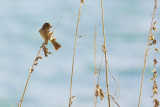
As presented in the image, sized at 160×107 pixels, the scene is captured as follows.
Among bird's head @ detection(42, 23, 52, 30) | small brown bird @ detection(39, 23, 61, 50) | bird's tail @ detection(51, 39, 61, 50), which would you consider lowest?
bird's tail @ detection(51, 39, 61, 50)

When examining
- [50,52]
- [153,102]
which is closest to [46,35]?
[50,52]

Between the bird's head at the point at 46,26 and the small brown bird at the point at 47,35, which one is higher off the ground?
the bird's head at the point at 46,26

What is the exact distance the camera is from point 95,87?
235 cm

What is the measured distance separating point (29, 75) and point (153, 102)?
1327mm

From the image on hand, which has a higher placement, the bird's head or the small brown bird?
the bird's head

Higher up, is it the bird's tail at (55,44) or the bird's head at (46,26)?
the bird's head at (46,26)

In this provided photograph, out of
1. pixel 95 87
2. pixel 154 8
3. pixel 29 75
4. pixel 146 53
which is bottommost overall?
pixel 29 75

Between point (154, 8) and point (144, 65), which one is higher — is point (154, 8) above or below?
above

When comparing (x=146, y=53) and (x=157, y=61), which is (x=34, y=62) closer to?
(x=146, y=53)

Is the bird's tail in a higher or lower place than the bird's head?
lower

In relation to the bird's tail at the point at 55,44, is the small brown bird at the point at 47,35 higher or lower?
higher

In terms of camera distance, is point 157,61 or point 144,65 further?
point 157,61

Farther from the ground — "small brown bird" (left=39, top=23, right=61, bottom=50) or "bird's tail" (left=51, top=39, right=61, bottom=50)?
"small brown bird" (left=39, top=23, right=61, bottom=50)

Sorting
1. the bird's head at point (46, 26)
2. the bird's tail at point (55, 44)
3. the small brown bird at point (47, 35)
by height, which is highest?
the bird's head at point (46, 26)
